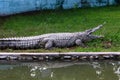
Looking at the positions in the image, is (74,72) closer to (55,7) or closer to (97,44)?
(97,44)

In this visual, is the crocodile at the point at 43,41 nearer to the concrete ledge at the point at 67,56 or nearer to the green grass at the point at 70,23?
the green grass at the point at 70,23

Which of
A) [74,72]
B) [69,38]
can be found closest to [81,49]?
[69,38]

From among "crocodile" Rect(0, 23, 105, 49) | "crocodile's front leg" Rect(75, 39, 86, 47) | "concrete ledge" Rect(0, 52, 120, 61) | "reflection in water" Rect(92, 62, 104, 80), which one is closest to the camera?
"reflection in water" Rect(92, 62, 104, 80)

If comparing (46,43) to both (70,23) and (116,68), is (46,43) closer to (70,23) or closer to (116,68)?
(116,68)

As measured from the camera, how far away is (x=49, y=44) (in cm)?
1082

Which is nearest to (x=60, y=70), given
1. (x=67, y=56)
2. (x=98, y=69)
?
(x=67, y=56)

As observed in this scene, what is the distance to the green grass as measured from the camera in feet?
36.5

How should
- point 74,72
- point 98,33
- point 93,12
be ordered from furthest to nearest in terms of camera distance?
point 93,12
point 98,33
point 74,72

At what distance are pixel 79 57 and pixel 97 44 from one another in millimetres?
1274

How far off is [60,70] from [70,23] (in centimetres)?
399

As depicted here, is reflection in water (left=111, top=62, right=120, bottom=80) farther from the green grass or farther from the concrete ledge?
the green grass

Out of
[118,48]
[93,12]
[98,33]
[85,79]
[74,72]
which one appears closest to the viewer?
[85,79]

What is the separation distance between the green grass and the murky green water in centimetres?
87

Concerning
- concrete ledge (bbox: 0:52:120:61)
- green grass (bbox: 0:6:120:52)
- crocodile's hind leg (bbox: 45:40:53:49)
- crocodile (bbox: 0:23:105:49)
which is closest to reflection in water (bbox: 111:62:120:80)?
concrete ledge (bbox: 0:52:120:61)
